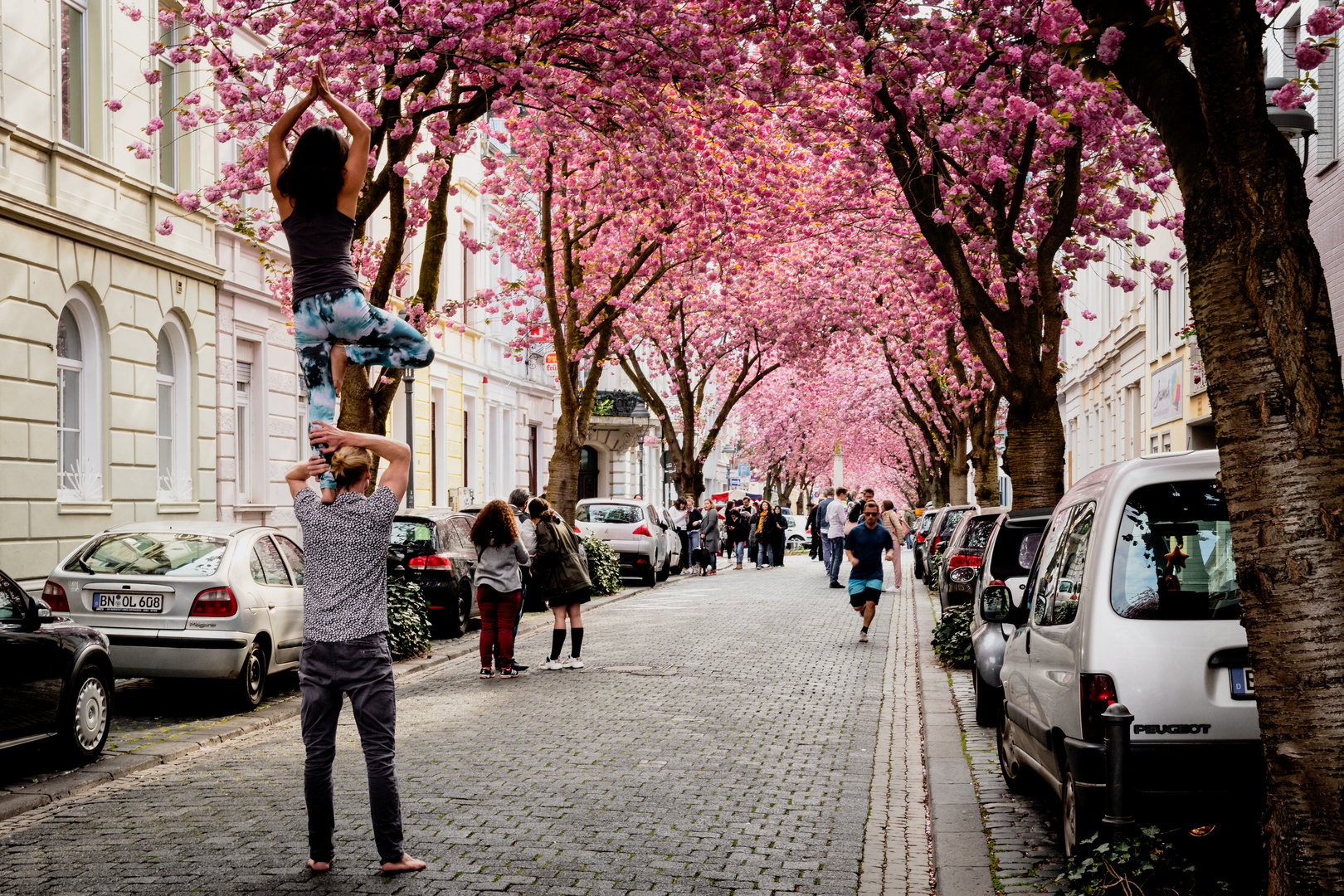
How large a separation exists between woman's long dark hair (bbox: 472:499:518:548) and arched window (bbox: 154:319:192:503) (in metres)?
8.61

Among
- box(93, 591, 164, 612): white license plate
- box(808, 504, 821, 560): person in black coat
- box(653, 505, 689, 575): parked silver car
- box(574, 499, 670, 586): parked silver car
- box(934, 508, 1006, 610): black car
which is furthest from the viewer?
box(808, 504, 821, 560): person in black coat

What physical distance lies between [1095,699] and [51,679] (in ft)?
20.7

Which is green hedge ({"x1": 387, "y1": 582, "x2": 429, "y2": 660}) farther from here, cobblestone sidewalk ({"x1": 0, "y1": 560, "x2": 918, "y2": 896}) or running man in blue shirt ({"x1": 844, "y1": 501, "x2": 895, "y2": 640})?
running man in blue shirt ({"x1": 844, "y1": 501, "x2": 895, "y2": 640})

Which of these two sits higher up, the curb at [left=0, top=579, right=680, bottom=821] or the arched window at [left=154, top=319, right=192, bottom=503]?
the arched window at [left=154, top=319, right=192, bottom=503]

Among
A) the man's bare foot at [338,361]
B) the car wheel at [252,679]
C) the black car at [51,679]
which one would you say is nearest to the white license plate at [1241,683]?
the man's bare foot at [338,361]

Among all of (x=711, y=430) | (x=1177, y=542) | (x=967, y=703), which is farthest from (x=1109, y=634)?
(x=711, y=430)

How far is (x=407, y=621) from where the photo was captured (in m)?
15.4

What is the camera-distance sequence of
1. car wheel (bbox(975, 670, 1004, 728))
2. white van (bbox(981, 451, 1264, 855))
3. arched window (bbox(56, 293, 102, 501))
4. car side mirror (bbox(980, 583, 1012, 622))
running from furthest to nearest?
arched window (bbox(56, 293, 102, 501)) → car wheel (bbox(975, 670, 1004, 728)) → car side mirror (bbox(980, 583, 1012, 622)) → white van (bbox(981, 451, 1264, 855))

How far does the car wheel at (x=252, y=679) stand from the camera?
37.7 feet

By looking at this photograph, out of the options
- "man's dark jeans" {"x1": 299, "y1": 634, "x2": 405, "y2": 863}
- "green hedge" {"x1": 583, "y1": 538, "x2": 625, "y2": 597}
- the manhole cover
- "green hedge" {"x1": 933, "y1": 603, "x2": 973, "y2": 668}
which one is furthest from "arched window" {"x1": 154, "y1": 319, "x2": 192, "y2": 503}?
"man's dark jeans" {"x1": 299, "y1": 634, "x2": 405, "y2": 863}

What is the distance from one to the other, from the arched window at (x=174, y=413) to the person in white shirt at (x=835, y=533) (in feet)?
43.8

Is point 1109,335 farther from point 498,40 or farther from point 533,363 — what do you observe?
point 498,40

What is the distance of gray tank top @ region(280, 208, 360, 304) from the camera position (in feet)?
18.9

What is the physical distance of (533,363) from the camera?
44.4m
